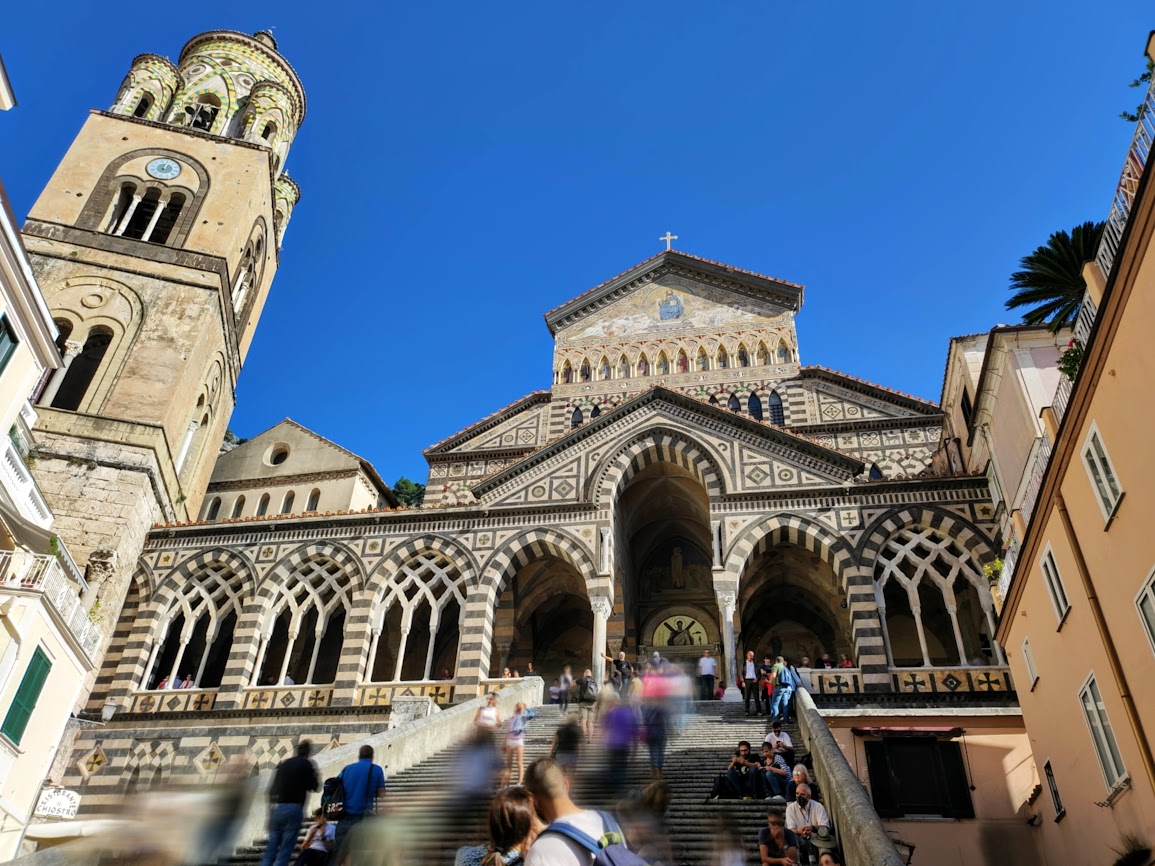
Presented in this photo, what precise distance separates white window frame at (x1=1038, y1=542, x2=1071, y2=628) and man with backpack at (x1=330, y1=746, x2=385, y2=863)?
9704mm

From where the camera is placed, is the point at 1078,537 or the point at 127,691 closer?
the point at 1078,537

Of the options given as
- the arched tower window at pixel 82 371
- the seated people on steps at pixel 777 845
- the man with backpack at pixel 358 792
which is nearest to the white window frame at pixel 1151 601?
the seated people on steps at pixel 777 845

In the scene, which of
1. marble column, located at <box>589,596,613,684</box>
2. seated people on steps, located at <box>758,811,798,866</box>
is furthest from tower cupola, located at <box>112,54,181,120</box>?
seated people on steps, located at <box>758,811,798,866</box>

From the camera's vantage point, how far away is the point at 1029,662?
1477 centimetres

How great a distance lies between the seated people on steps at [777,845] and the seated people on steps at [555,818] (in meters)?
4.76

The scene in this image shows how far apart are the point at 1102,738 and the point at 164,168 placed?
32370 mm

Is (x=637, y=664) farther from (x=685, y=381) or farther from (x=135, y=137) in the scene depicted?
(x=135, y=137)

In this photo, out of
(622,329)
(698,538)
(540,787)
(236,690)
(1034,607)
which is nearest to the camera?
(540,787)

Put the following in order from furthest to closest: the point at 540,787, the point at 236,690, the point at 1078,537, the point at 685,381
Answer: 1. the point at 685,381
2. the point at 236,690
3. the point at 1078,537
4. the point at 540,787

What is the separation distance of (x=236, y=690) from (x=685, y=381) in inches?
707

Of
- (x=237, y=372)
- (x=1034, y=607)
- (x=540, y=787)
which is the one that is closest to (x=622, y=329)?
(x=237, y=372)

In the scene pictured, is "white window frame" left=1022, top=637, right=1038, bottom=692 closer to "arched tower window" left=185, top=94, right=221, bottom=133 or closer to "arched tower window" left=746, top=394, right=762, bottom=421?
"arched tower window" left=746, top=394, right=762, bottom=421

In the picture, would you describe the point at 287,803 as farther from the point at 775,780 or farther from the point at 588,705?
the point at 588,705

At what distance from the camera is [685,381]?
31.5m
